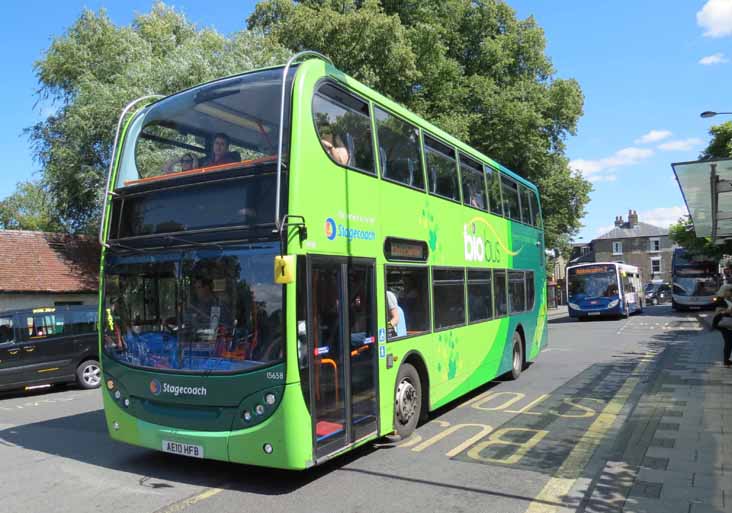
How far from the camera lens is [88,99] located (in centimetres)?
2119

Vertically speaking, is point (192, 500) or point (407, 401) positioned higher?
point (407, 401)

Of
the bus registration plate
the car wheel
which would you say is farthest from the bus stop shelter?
the car wheel

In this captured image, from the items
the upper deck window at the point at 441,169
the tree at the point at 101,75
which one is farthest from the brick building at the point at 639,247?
the upper deck window at the point at 441,169

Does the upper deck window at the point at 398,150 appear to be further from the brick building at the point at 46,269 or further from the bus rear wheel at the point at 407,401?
the brick building at the point at 46,269

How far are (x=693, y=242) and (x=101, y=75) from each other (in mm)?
41296

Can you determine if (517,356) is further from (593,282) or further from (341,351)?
(593,282)

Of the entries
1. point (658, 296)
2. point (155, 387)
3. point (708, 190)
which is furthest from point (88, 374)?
point (658, 296)

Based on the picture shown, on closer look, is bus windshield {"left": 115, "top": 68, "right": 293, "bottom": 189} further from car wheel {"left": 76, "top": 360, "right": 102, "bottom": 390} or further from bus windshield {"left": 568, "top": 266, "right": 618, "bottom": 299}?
bus windshield {"left": 568, "top": 266, "right": 618, "bottom": 299}

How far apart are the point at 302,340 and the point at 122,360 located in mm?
2146

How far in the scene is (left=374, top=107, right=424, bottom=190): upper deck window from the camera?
729 centimetres

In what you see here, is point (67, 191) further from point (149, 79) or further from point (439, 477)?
point (439, 477)

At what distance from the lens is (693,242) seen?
44906 mm

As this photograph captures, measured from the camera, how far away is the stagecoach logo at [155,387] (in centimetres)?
592

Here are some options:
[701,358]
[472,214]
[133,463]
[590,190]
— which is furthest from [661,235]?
[133,463]
